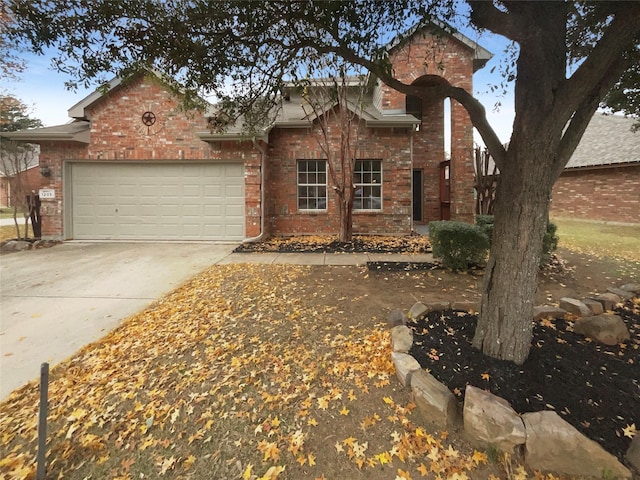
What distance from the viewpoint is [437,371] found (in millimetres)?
2754

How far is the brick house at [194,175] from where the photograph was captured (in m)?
10.0

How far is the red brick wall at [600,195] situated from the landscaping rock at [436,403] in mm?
18661

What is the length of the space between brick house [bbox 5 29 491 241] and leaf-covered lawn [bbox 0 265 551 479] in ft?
22.3

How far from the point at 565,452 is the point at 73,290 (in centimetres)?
679

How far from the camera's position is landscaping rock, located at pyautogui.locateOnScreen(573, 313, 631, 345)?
3.20 meters

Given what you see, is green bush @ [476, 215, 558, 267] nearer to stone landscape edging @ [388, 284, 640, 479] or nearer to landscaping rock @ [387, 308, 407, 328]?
landscaping rock @ [387, 308, 407, 328]

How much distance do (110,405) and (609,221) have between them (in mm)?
21194

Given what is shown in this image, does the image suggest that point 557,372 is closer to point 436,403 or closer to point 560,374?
point 560,374

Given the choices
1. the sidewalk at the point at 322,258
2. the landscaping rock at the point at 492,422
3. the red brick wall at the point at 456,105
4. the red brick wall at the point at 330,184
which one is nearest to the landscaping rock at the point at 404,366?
the landscaping rock at the point at 492,422

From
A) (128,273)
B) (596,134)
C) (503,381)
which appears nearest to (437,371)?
(503,381)

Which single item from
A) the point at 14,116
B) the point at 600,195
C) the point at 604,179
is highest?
the point at 14,116

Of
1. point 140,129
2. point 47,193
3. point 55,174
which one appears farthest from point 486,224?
point 47,193

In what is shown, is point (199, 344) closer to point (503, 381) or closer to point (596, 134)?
point (503, 381)

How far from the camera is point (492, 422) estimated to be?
84.2 inches
